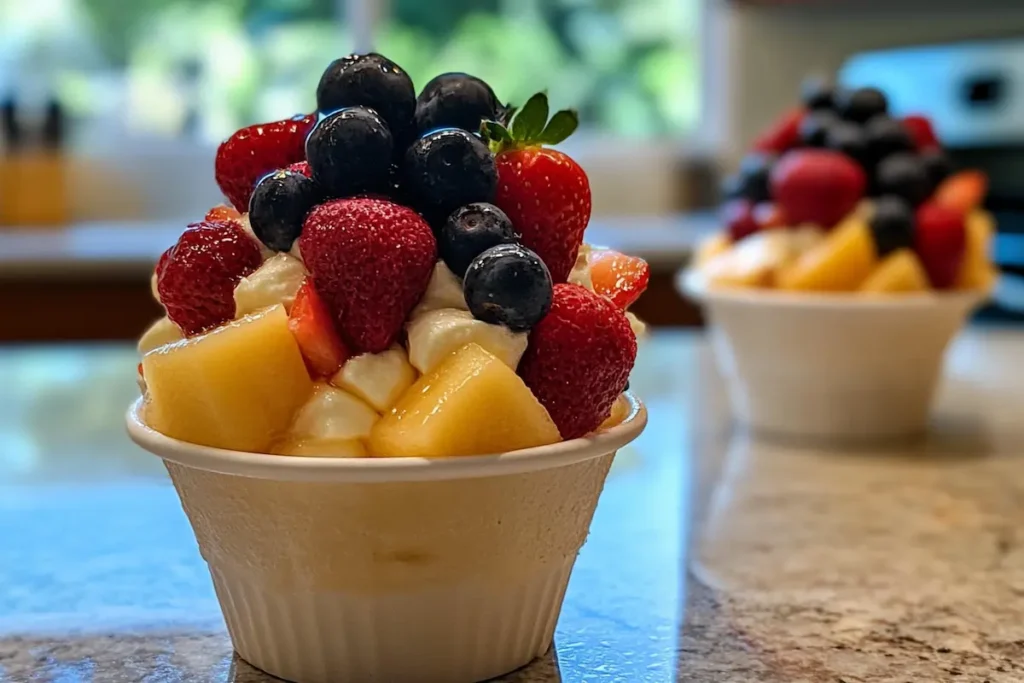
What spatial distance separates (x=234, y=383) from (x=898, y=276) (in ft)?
2.89

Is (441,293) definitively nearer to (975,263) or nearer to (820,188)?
(820,188)

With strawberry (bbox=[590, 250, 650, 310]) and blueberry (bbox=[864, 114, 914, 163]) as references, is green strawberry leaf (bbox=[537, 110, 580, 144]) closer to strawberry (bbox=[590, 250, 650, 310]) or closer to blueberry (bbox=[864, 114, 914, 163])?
strawberry (bbox=[590, 250, 650, 310])

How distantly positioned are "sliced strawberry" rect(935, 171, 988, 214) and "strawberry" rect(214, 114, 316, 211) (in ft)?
2.79

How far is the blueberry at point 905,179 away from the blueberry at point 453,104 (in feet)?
2.38

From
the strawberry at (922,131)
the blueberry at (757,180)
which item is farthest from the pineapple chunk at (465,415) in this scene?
the strawberry at (922,131)

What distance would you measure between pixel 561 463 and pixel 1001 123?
210cm

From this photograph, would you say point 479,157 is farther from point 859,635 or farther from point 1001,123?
point 1001,123

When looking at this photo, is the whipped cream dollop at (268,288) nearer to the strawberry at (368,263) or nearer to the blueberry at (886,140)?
the strawberry at (368,263)

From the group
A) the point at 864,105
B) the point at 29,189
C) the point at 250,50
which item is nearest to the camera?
the point at 864,105

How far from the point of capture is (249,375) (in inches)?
26.5

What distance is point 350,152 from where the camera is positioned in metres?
0.71

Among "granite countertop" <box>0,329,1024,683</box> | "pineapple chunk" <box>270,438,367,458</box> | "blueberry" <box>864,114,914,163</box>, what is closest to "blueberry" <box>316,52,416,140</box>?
"pineapple chunk" <box>270,438,367,458</box>

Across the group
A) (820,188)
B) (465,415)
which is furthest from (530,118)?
(820,188)

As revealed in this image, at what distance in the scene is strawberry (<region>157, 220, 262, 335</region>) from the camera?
2.39 ft
